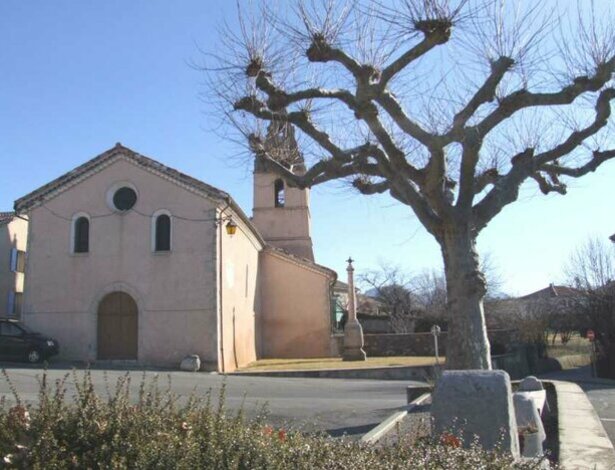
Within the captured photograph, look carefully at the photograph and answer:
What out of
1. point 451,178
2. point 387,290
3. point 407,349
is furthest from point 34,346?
point 387,290

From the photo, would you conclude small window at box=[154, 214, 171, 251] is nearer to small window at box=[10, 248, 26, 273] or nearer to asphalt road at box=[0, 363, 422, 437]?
asphalt road at box=[0, 363, 422, 437]

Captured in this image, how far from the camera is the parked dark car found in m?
22.0

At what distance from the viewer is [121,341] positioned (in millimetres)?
23234

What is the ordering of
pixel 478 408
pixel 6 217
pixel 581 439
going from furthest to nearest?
pixel 6 217 < pixel 581 439 < pixel 478 408

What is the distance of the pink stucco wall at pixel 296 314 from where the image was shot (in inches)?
1248

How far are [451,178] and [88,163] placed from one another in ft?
56.2

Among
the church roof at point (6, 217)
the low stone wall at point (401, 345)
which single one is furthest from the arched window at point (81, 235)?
the low stone wall at point (401, 345)

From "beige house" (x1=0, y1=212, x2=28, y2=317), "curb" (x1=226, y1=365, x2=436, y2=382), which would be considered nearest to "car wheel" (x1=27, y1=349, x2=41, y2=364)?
"curb" (x1=226, y1=365, x2=436, y2=382)

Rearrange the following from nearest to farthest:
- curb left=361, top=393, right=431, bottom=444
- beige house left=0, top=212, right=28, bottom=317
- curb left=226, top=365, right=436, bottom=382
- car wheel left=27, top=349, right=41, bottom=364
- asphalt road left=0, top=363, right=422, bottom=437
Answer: curb left=361, top=393, right=431, bottom=444 → asphalt road left=0, top=363, right=422, bottom=437 → car wheel left=27, top=349, right=41, bottom=364 → curb left=226, top=365, right=436, bottom=382 → beige house left=0, top=212, right=28, bottom=317

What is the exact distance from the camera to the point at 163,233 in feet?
78.7

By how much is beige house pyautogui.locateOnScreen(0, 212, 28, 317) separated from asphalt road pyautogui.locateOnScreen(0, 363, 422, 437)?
1439 centimetres

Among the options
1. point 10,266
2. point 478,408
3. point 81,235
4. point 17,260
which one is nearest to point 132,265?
point 81,235

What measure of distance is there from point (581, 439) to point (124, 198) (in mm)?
20644

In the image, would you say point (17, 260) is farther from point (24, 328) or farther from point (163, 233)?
point (163, 233)
